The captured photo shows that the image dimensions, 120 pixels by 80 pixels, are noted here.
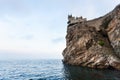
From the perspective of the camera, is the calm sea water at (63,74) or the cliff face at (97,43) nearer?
the calm sea water at (63,74)

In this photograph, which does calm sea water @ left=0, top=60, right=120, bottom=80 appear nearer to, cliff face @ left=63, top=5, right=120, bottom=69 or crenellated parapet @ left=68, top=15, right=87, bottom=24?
cliff face @ left=63, top=5, right=120, bottom=69

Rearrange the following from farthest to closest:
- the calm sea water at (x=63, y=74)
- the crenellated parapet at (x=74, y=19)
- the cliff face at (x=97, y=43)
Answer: the crenellated parapet at (x=74, y=19)
the cliff face at (x=97, y=43)
the calm sea water at (x=63, y=74)

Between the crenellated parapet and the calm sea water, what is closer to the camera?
the calm sea water

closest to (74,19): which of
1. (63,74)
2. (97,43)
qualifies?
(97,43)

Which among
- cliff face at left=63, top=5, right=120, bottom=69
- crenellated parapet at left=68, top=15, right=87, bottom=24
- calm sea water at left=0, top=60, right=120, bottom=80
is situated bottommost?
calm sea water at left=0, top=60, right=120, bottom=80

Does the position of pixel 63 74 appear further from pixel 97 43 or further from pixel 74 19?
pixel 74 19

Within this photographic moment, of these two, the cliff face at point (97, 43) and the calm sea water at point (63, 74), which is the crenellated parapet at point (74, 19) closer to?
the cliff face at point (97, 43)

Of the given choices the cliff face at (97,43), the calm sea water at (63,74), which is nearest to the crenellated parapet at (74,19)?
the cliff face at (97,43)

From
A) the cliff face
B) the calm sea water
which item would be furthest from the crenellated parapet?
the calm sea water

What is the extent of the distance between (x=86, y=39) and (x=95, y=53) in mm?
9519

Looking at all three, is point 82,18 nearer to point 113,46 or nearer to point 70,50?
point 70,50

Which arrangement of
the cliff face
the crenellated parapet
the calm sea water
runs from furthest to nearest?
the crenellated parapet
the cliff face
the calm sea water

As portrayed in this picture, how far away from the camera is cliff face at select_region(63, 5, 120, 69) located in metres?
77.4

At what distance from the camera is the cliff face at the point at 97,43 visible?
77.4m
